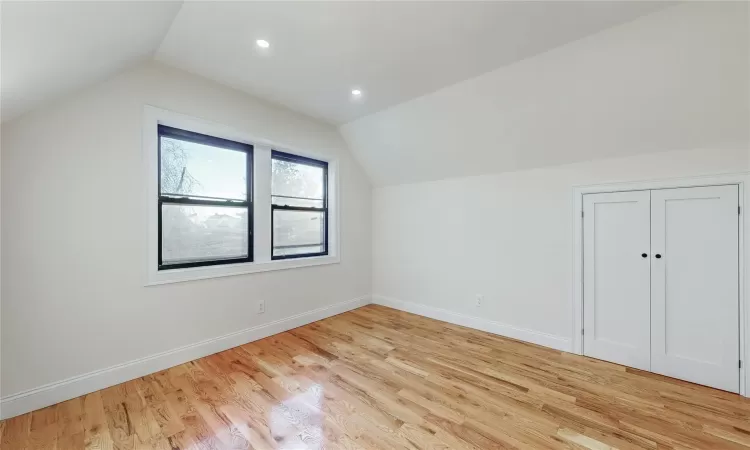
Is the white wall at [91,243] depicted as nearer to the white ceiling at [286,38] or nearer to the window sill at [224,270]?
the window sill at [224,270]

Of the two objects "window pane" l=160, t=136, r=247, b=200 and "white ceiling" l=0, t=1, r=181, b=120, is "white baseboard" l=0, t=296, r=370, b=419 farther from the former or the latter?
"white ceiling" l=0, t=1, r=181, b=120

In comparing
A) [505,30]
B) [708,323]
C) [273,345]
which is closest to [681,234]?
[708,323]

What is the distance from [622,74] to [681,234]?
4.61 ft

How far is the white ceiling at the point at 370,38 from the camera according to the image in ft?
5.73

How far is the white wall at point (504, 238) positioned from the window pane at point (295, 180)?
1085mm

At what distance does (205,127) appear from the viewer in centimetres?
269

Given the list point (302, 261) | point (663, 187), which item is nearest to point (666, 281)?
point (663, 187)

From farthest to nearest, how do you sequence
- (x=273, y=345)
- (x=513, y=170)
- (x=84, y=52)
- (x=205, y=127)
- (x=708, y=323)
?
(x=513, y=170)
(x=273, y=345)
(x=205, y=127)
(x=708, y=323)
(x=84, y=52)

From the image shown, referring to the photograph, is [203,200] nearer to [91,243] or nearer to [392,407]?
[91,243]

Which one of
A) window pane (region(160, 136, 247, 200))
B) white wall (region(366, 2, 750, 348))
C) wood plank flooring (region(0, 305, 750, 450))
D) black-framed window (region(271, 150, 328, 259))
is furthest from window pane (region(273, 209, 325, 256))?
wood plank flooring (region(0, 305, 750, 450))

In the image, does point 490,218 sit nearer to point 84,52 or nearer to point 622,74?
point 622,74

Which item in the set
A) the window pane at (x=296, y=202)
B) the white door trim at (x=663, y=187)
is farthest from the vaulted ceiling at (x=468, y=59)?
the window pane at (x=296, y=202)

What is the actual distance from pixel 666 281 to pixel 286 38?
361cm

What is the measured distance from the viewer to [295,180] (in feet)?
12.0
